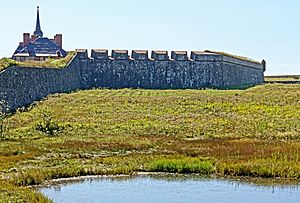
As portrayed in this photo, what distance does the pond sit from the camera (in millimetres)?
18375

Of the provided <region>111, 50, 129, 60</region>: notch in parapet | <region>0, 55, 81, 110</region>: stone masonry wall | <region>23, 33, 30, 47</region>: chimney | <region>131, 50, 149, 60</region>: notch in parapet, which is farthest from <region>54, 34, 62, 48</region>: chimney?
<region>0, 55, 81, 110</region>: stone masonry wall

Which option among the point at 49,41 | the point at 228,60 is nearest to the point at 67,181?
the point at 228,60

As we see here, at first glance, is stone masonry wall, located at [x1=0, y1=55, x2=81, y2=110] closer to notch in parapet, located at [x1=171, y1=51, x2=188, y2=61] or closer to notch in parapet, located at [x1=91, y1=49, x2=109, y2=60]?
notch in parapet, located at [x1=91, y1=49, x2=109, y2=60]

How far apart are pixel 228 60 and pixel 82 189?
222 ft

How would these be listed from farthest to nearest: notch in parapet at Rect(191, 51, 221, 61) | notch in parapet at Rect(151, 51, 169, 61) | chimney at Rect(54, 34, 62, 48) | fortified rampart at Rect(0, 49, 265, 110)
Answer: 1. chimney at Rect(54, 34, 62, 48)
2. notch in parapet at Rect(191, 51, 221, 61)
3. notch in parapet at Rect(151, 51, 169, 61)
4. fortified rampart at Rect(0, 49, 265, 110)

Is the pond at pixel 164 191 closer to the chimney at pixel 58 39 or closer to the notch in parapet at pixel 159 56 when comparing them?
the notch in parapet at pixel 159 56

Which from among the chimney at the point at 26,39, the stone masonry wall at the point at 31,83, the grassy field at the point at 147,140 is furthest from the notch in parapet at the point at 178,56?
the grassy field at the point at 147,140

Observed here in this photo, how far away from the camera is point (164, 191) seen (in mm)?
19516

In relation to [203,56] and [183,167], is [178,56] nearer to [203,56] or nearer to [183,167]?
[203,56]

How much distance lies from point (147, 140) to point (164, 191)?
10315 mm

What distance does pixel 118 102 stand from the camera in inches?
1986

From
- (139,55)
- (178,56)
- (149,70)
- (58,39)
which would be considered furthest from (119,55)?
(58,39)

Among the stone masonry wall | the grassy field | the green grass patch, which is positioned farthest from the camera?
the stone masonry wall

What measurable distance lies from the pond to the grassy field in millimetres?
1006
